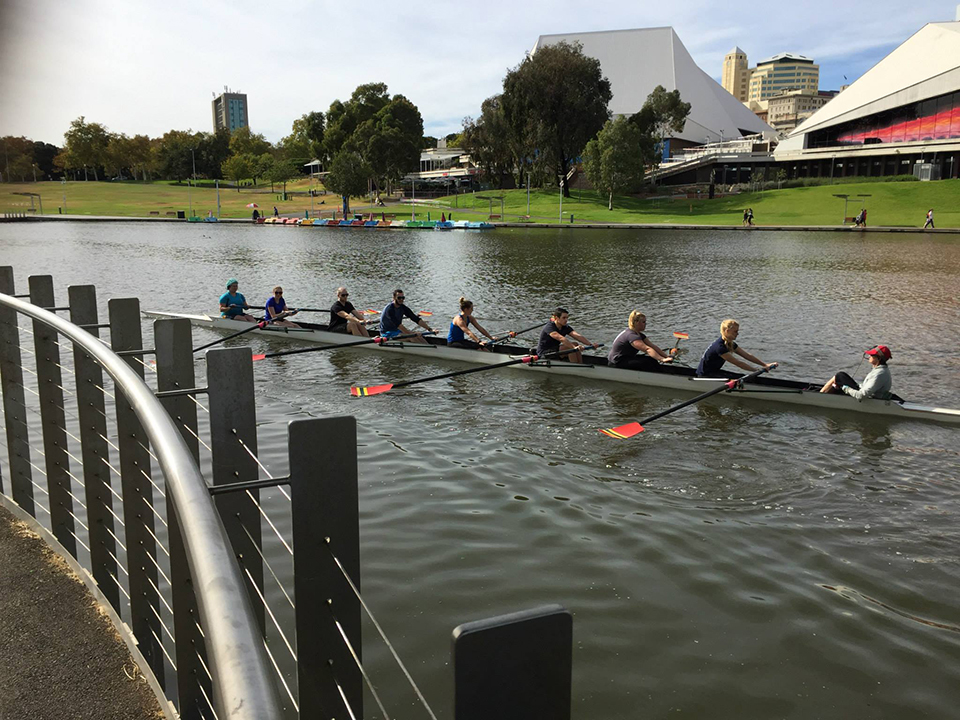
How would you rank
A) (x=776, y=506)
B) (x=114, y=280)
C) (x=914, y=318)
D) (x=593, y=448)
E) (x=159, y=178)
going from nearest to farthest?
(x=776, y=506) < (x=593, y=448) < (x=914, y=318) < (x=114, y=280) < (x=159, y=178)

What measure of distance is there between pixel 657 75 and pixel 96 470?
6069 inches

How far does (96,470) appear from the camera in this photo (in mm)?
4266

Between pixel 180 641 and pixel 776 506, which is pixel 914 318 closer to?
pixel 776 506

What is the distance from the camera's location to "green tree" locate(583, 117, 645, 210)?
246 feet

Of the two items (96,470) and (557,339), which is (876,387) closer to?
(557,339)

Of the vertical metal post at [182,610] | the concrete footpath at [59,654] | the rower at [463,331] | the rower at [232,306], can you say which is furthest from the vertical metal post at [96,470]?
the rower at [232,306]

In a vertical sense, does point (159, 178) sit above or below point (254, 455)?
above

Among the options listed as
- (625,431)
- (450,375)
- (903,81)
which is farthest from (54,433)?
(903,81)

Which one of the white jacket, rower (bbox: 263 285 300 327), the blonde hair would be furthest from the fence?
rower (bbox: 263 285 300 327)

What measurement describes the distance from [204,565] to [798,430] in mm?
12465

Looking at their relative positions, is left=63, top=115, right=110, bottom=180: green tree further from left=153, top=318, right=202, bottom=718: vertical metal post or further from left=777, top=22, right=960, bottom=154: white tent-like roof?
left=153, top=318, right=202, bottom=718: vertical metal post

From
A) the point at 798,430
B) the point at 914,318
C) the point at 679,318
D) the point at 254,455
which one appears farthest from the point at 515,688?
the point at 914,318

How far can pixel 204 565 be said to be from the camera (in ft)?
5.05

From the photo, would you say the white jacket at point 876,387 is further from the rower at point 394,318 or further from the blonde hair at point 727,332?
the rower at point 394,318
